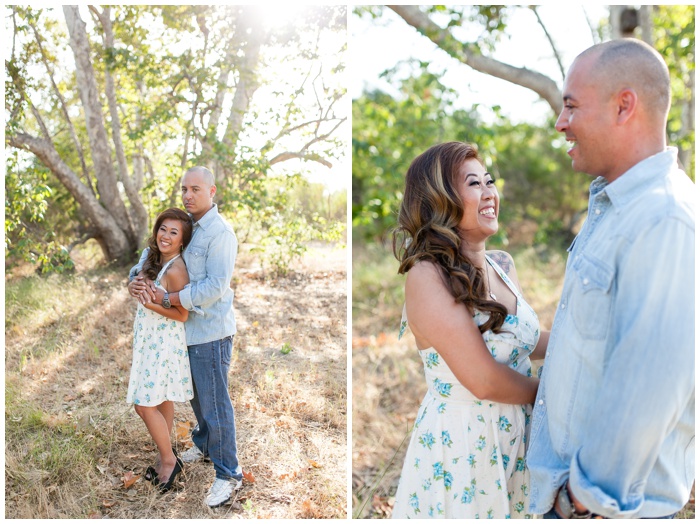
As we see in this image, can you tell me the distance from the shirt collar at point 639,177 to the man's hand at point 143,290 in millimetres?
1858

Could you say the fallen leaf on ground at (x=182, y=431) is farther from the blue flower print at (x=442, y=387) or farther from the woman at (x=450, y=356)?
the blue flower print at (x=442, y=387)

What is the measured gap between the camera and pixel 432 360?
1.76 m

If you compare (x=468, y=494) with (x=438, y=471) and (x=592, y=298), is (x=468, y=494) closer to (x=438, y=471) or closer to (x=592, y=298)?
(x=438, y=471)

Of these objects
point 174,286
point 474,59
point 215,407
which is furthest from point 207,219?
point 474,59

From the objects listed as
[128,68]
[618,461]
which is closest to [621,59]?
[618,461]

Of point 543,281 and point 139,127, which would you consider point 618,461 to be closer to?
point 139,127

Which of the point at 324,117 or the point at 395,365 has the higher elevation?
the point at 324,117

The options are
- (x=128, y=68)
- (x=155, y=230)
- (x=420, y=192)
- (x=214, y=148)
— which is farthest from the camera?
(x=128, y=68)

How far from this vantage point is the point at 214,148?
407 centimetres

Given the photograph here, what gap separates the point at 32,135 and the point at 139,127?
0.72m

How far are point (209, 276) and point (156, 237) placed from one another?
0.98 ft

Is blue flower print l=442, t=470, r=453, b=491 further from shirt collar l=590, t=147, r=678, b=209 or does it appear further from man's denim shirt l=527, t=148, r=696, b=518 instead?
shirt collar l=590, t=147, r=678, b=209

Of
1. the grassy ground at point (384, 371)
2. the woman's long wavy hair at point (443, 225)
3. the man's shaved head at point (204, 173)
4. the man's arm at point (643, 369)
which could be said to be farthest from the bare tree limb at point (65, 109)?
the man's arm at point (643, 369)

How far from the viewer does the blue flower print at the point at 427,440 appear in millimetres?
1771
